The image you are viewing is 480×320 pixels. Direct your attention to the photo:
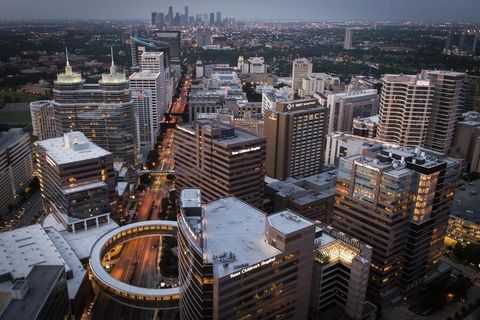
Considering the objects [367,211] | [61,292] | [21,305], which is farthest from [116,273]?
[367,211]

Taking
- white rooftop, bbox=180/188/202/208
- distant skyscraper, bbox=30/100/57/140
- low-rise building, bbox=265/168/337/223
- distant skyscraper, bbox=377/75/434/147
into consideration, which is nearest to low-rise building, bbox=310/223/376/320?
white rooftop, bbox=180/188/202/208

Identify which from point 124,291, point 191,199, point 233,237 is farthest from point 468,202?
point 124,291

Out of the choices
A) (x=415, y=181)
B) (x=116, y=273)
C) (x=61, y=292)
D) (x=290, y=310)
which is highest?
(x=415, y=181)

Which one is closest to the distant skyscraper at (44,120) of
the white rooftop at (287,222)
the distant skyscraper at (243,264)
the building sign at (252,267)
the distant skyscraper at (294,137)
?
the distant skyscraper at (294,137)

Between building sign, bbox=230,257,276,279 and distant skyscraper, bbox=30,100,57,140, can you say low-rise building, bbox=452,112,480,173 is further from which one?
distant skyscraper, bbox=30,100,57,140

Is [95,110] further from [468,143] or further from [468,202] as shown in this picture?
[468,143]

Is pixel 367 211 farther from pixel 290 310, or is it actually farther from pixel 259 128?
pixel 259 128
